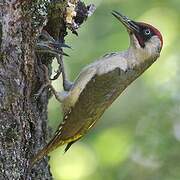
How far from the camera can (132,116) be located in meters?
8.18

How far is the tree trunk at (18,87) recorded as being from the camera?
14.9 ft

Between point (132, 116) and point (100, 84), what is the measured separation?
282 centimetres

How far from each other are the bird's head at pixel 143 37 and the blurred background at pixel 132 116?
110cm

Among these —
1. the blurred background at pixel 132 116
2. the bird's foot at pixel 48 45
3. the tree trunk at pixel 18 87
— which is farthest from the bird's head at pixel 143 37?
the blurred background at pixel 132 116

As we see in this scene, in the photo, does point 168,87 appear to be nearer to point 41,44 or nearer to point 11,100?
point 41,44

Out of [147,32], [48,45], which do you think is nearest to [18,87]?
[48,45]

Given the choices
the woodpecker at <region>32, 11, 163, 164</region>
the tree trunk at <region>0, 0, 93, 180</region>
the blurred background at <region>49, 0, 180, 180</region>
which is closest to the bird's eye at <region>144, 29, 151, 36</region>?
the woodpecker at <region>32, 11, 163, 164</region>

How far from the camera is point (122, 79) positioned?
18.1 ft

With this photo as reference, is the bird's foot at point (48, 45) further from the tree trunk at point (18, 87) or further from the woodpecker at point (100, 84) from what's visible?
the woodpecker at point (100, 84)

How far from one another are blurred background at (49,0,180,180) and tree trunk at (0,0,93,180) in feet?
Answer: 7.09

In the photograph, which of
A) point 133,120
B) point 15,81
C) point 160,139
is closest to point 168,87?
point 160,139

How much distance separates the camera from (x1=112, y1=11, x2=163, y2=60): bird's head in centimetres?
565

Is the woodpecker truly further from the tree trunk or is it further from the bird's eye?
the tree trunk

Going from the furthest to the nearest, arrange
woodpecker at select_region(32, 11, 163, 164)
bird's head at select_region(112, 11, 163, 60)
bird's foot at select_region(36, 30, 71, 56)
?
bird's head at select_region(112, 11, 163, 60)
woodpecker at select_region(32, 11, 163, 164)
bird's foot at select_region(36, 30, 71, 56)
